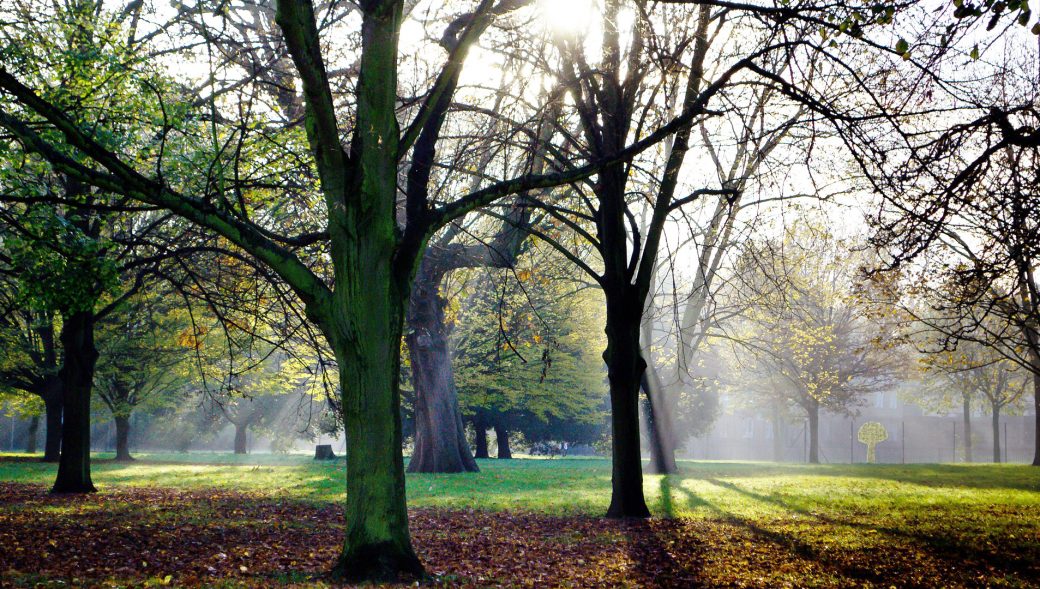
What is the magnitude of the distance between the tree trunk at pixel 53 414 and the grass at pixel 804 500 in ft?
12.1

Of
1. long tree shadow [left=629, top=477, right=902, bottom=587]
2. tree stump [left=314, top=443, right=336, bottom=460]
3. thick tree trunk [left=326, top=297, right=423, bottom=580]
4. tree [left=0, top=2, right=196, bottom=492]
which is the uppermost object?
tree [left=0, top=2, right=196, bottom=492]

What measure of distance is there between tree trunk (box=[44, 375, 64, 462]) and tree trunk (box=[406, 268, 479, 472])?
14672mm

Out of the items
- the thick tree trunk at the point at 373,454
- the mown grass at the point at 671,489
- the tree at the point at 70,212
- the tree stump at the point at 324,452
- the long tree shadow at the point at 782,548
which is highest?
the tree at the point at 70,212

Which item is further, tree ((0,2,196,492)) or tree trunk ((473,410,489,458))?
tree trunk ((473,410,489,458))

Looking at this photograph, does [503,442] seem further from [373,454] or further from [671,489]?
[373,454]

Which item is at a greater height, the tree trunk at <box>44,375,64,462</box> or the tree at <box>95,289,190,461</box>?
the tree at <box>95,289,190,461</box>

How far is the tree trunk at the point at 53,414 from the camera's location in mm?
29078

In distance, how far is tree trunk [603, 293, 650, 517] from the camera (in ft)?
40.5

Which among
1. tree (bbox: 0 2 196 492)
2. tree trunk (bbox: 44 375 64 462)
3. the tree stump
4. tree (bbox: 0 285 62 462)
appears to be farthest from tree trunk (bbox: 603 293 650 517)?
the tree stump

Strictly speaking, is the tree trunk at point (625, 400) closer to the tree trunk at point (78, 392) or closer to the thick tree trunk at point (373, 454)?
the thick tree trunk at point (373, 454)

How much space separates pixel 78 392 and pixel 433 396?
1129 centimetres

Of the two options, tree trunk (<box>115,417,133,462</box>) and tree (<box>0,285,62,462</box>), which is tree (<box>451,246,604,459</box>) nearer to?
tree (<box>0,285,62,462</box>)

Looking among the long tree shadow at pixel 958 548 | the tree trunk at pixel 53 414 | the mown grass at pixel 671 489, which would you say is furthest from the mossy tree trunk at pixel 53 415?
the long tree shadow at pixel 958 548

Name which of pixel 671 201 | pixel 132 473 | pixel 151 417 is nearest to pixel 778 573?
pixel 671 201
